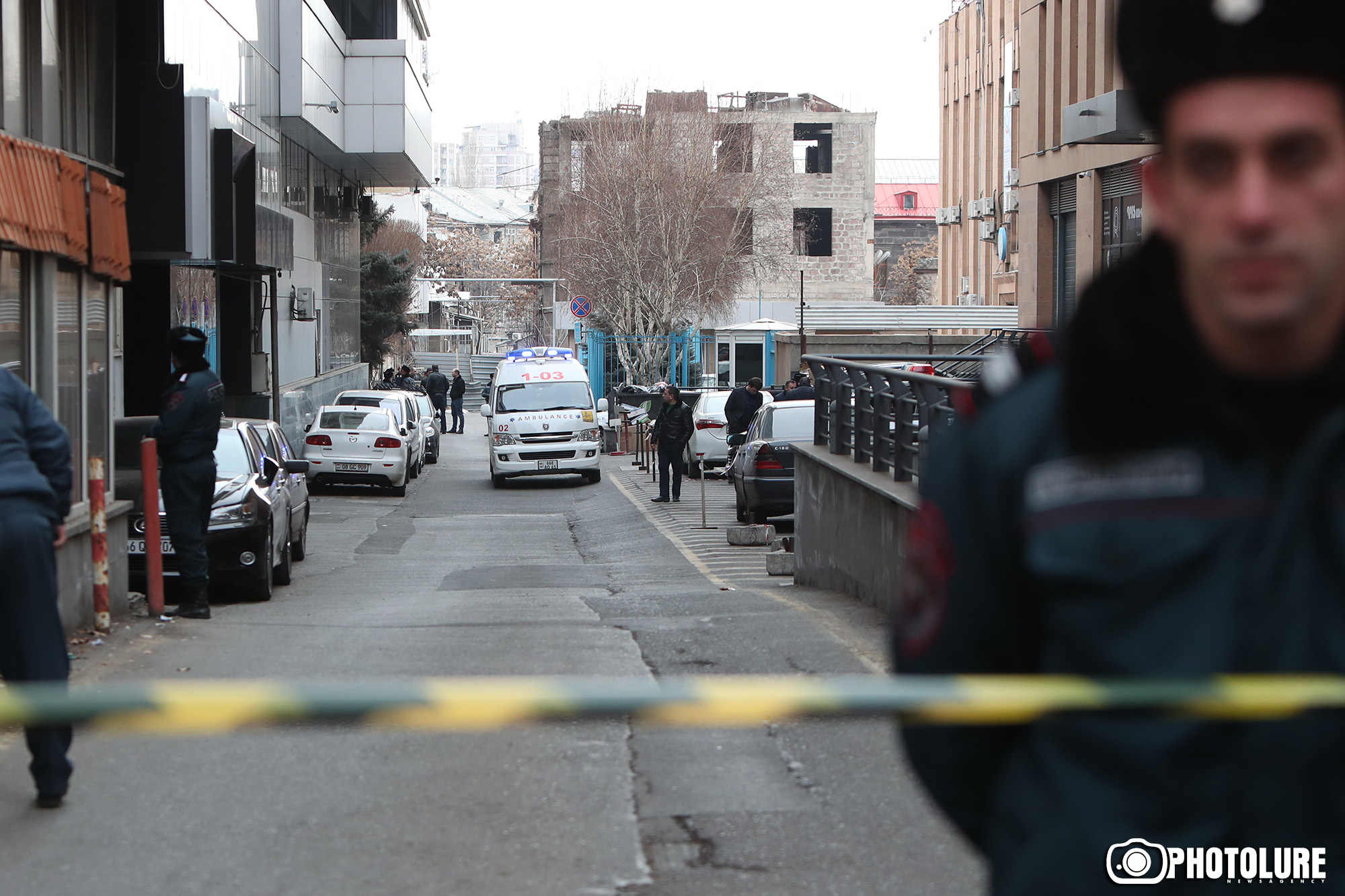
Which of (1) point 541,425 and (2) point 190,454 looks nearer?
(2) point 190,454

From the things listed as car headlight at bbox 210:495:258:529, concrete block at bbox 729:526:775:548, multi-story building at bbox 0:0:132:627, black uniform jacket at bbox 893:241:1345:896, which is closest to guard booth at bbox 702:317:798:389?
concrete block at bbox 729:526:775:548

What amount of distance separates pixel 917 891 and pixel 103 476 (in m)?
8.24

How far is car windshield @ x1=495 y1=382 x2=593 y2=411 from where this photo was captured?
28.5 metres

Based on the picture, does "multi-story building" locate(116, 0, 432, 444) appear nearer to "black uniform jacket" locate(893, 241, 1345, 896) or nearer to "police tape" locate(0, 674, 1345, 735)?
"police tape" locate(0, 674, 1345, 735)

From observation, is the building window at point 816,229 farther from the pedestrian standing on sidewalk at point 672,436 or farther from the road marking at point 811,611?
the road marking at point 811,611

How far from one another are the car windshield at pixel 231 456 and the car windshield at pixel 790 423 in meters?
7.96

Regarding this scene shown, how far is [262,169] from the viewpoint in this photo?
26.3 metres

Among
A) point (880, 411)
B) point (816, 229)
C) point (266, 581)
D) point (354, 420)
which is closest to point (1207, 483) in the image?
point (880, 411)

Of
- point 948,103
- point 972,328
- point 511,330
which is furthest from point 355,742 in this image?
point 511,330

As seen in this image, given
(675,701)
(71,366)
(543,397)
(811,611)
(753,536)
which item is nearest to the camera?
(675,701)

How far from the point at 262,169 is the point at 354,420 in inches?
189

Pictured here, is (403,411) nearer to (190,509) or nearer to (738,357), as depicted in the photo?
(190,509)

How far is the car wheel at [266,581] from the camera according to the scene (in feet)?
42.6

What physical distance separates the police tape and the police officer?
9.28m
